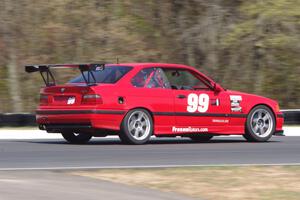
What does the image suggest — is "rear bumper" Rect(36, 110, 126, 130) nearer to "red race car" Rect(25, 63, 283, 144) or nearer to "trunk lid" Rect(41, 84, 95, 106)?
"red race car" Rect(25, 63, 283, 144)

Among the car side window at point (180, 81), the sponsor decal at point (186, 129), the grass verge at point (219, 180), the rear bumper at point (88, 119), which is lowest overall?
the grass verge at point (219, 180)

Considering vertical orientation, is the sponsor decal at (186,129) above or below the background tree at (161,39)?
below

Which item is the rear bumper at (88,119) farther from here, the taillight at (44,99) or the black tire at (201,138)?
the black tire at (201,138)

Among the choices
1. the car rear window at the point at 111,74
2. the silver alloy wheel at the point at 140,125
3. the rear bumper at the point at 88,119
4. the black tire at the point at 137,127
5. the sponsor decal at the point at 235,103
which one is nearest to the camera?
the rear bumper at the point at 88,119

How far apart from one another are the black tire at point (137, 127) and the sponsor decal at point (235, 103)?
71.5 inches

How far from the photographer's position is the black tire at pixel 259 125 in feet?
52.6

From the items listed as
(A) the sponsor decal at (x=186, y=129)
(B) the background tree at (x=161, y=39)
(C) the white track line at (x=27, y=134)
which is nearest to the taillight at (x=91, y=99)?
(A) the sponsor decal at (x=186, y=129)

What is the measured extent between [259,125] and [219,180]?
655cm

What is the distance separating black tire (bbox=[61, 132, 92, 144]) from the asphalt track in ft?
0.61

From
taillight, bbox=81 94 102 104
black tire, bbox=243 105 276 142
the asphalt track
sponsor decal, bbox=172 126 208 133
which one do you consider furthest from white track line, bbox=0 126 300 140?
sponsor decal, bbox=172 126 208 133

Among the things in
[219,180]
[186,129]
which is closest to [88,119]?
[186,129]

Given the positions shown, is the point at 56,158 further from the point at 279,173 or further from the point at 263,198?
the point at 263,198

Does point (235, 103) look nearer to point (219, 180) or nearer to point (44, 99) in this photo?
point (44, 99)

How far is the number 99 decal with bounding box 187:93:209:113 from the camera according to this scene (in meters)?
15.5
